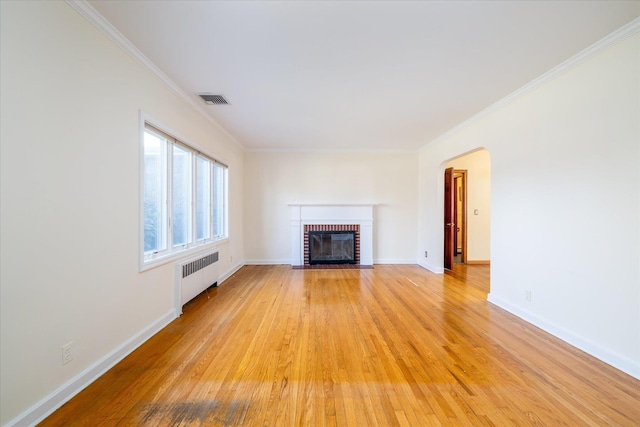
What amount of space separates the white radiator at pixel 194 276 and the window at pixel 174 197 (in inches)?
8.6

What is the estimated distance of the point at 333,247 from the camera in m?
5.85

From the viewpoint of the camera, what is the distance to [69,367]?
1689 mm

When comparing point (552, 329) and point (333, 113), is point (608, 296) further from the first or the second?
point (333, 113)

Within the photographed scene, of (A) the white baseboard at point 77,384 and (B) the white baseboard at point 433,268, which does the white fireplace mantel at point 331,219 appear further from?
(A) the white baseboard at point 77,384

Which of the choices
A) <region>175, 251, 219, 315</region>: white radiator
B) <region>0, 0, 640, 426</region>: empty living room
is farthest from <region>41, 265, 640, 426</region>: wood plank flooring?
<region>175, 251, 219, 315</region>: white radiator

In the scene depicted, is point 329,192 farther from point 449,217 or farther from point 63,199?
point 63,199

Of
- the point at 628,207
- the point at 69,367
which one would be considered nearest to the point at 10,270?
the point at 69,367

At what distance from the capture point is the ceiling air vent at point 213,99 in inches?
123

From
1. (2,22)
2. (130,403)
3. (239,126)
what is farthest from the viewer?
(239,126)

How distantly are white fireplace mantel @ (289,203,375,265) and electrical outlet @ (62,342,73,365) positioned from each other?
4181 mm

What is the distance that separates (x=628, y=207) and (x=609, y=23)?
1432 mm

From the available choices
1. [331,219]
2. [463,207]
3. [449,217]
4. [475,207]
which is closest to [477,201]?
[475,207]

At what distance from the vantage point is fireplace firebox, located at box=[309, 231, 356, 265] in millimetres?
5828

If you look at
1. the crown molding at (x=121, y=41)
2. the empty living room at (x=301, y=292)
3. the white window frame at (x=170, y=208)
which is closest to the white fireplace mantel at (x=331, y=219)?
the white window frame at (x=170, y=208)
